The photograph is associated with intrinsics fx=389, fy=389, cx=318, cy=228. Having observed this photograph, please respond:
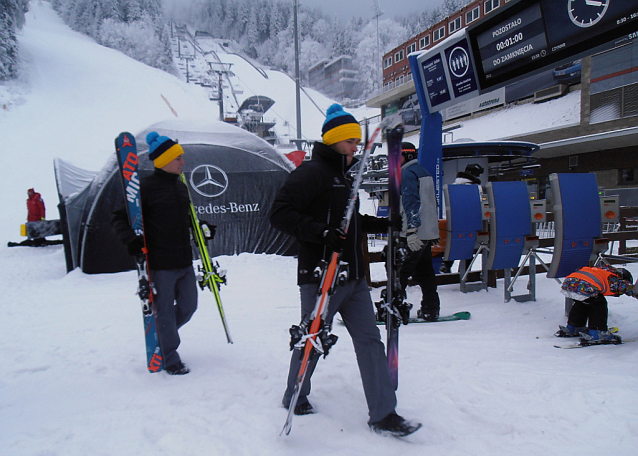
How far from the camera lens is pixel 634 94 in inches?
671

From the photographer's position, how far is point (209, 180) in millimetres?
8750

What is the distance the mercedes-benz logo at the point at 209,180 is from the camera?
28.3ft

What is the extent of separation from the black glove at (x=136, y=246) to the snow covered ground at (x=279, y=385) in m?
1.05

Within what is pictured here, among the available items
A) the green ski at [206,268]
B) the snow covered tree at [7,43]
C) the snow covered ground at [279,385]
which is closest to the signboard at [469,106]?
the snow covered ground at [279,385]

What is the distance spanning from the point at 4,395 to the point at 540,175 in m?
27.1

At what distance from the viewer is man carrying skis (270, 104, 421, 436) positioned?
7.48 feet

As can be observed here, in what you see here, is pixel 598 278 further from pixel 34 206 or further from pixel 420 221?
pixel 34 206

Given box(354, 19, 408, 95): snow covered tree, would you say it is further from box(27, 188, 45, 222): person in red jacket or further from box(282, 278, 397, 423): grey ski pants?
box(282, 278, 397, 423): grey ski pants

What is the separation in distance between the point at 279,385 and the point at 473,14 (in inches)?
1644

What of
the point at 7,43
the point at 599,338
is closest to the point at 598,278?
the point at 599,338

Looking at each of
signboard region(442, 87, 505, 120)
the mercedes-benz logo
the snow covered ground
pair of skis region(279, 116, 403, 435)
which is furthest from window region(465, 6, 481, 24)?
pair of skis region(279, 116, 403, 435)

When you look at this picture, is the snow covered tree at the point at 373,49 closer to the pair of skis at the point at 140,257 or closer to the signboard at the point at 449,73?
the signboard at the point at 449,73

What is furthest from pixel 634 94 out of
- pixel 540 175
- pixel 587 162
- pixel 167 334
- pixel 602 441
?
pixel 167 334

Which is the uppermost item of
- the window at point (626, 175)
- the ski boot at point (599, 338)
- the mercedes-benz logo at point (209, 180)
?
the window at point (626, 175)
